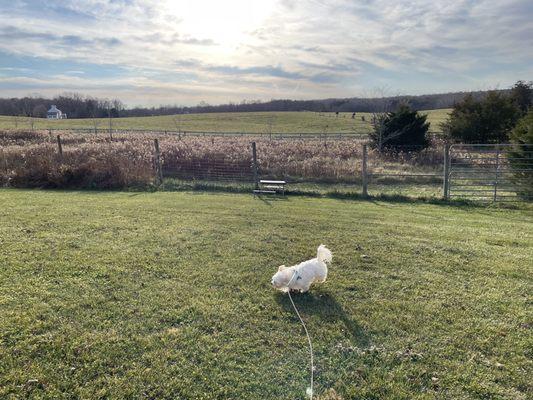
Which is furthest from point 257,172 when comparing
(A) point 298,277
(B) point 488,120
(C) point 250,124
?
(C) point 250,124

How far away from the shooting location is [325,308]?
4.26 m

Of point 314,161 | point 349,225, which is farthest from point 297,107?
point 349,225

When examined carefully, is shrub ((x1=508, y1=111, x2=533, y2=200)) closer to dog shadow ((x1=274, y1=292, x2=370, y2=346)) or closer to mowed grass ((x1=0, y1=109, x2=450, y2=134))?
dog shadow ((x1=274, y1=292, x2=370, y2=346))

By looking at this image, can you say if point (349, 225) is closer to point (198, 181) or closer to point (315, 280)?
point (315, 280)

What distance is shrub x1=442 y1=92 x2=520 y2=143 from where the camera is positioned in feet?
76.3

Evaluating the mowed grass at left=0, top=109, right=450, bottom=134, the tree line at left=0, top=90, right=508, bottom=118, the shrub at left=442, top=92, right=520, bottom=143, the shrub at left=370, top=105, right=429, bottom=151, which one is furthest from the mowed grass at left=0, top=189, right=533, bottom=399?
the tree line at left=0, top=90, right=508, bottom=118

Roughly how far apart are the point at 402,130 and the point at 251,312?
2101 cm

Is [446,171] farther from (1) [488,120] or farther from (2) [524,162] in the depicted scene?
(1) [488,120]

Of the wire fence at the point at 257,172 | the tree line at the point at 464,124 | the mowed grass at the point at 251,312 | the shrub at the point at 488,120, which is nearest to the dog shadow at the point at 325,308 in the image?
the mowed grass at the point at 251,312

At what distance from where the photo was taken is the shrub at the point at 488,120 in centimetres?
2327

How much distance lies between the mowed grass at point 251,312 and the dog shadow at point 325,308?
0.06 feet

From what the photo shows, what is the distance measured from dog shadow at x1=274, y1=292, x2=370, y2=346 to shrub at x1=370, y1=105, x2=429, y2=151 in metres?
19.5

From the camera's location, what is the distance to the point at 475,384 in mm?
3051

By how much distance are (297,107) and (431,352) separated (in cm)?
9553
